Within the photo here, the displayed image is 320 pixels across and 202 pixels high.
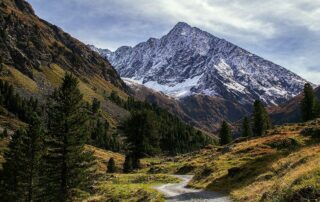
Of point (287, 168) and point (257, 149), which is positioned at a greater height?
point (257, 149)

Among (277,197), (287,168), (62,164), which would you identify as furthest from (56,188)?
(277,197)

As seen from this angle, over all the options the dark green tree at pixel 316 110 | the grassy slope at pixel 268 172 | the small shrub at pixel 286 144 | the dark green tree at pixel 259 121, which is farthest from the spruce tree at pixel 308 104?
the small shrub at pixel 286 144

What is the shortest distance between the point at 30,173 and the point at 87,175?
17683mm

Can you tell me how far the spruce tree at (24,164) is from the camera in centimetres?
6706

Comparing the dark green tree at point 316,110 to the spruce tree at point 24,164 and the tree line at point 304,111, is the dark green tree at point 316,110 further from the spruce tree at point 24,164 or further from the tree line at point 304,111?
the spruce tree at point 24,164

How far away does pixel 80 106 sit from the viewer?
54750mm

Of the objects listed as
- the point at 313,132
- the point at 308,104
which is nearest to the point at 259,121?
the point at 308,104

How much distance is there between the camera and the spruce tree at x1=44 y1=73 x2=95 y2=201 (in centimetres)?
5272

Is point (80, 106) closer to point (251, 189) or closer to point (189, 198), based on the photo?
point (189, 198)

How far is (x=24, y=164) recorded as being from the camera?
225 ft

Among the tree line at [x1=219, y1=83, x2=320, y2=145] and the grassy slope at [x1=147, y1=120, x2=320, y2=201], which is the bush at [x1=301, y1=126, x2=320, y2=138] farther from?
the tree line at [x1=219, y1=83, x2=320, y2=145]

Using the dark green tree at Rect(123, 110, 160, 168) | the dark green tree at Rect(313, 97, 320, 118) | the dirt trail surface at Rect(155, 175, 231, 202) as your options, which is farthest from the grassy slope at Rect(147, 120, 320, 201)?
the dark green tree at Rect(313, 97, 320, 118)

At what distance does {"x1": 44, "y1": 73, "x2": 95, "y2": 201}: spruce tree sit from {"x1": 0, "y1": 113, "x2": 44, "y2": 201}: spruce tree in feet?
38.8

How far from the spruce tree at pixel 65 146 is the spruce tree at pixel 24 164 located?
11828 millimetres
